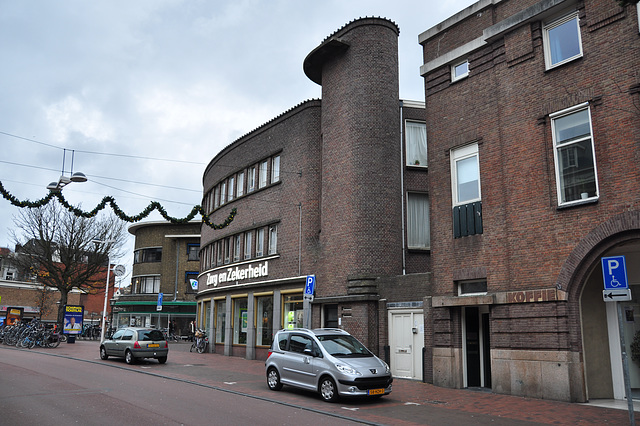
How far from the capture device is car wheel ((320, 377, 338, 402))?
1238cm

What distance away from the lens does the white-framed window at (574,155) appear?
41.9 ft

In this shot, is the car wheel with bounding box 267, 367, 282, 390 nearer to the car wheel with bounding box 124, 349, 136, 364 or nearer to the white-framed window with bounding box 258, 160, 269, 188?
the car wheel with bounding box 124, 349, 136, 364

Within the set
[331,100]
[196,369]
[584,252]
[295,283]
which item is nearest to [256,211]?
[295,283]

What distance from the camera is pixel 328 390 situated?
12594mm

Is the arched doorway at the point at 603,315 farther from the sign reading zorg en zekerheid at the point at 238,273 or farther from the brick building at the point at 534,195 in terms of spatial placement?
the sign reading zorg en zekerheid at the point at 238,273

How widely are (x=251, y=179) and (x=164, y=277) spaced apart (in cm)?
2831

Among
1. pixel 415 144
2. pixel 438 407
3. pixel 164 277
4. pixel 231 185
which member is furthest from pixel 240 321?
pixel 164 277

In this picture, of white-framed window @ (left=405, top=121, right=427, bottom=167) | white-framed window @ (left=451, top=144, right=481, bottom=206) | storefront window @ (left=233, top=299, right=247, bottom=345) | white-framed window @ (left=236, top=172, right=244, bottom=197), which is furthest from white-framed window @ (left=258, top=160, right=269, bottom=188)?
white-framed window @ (left=451, top=144, right=481, bottom=206)

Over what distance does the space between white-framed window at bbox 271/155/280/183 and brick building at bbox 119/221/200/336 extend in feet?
91.9

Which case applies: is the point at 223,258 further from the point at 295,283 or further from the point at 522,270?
the point at 522,270

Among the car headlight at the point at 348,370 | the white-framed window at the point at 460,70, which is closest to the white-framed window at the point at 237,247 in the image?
the white-framed window at the point at 460,70

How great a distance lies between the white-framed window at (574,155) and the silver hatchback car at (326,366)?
6095 mm

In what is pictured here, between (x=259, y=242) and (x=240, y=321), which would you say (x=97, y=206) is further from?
(x=240, y=321)

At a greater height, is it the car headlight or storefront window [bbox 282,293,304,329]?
storefront window [bbox 282,293,304,329]
